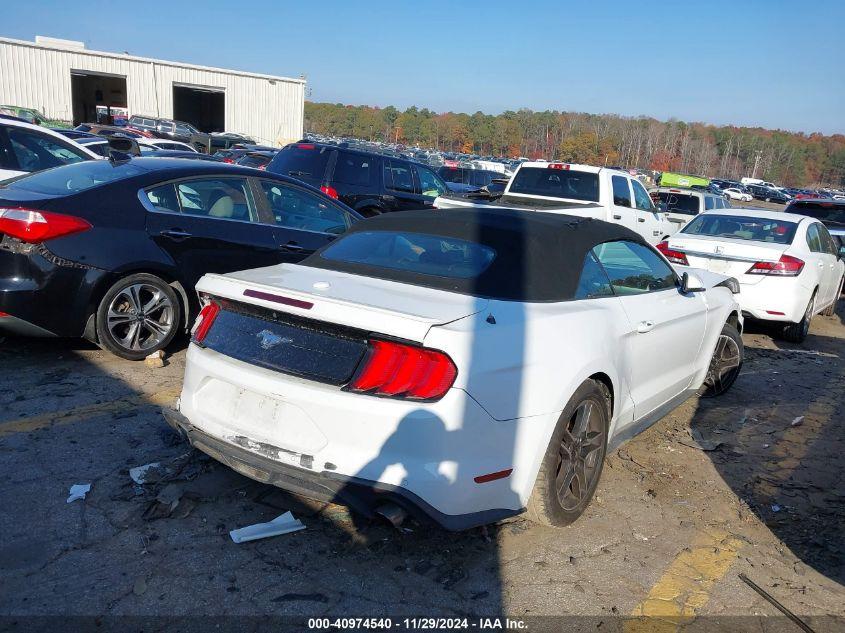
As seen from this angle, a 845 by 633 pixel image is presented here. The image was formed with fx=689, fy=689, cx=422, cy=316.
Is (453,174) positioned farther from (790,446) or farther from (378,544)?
(378,544)

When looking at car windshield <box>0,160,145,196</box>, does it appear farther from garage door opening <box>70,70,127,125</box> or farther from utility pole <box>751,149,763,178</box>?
utility pole <box>751,149,763,178</box>

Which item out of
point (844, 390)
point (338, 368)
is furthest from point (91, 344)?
point (844, 390)

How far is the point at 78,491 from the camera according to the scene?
3.44m

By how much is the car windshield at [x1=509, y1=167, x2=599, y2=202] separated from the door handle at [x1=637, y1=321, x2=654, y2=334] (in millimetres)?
7183

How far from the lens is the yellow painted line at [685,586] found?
2848 millimetres

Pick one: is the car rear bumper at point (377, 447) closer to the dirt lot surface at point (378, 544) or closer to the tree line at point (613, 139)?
the dirt lot surface at point (378, 544)

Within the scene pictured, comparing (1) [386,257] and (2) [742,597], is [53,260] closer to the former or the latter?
(1) [386,257]

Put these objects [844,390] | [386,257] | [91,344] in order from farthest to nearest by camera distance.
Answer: [844,390] < [91,344] < [386,257]

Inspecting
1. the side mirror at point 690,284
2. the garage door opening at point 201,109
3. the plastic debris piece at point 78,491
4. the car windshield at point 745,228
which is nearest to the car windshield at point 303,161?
the car windshield at point 745,228

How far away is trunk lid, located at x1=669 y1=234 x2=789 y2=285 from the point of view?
7.88 metres

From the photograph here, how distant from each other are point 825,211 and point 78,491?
1577 centimetres

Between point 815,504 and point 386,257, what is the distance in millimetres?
2908

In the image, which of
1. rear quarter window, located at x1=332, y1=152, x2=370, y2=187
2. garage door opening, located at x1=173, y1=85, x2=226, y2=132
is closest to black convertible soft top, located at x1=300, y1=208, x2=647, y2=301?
rear quarter window, located at x1=332, y1=152, x2=370, y2=187

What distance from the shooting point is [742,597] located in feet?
10.1
